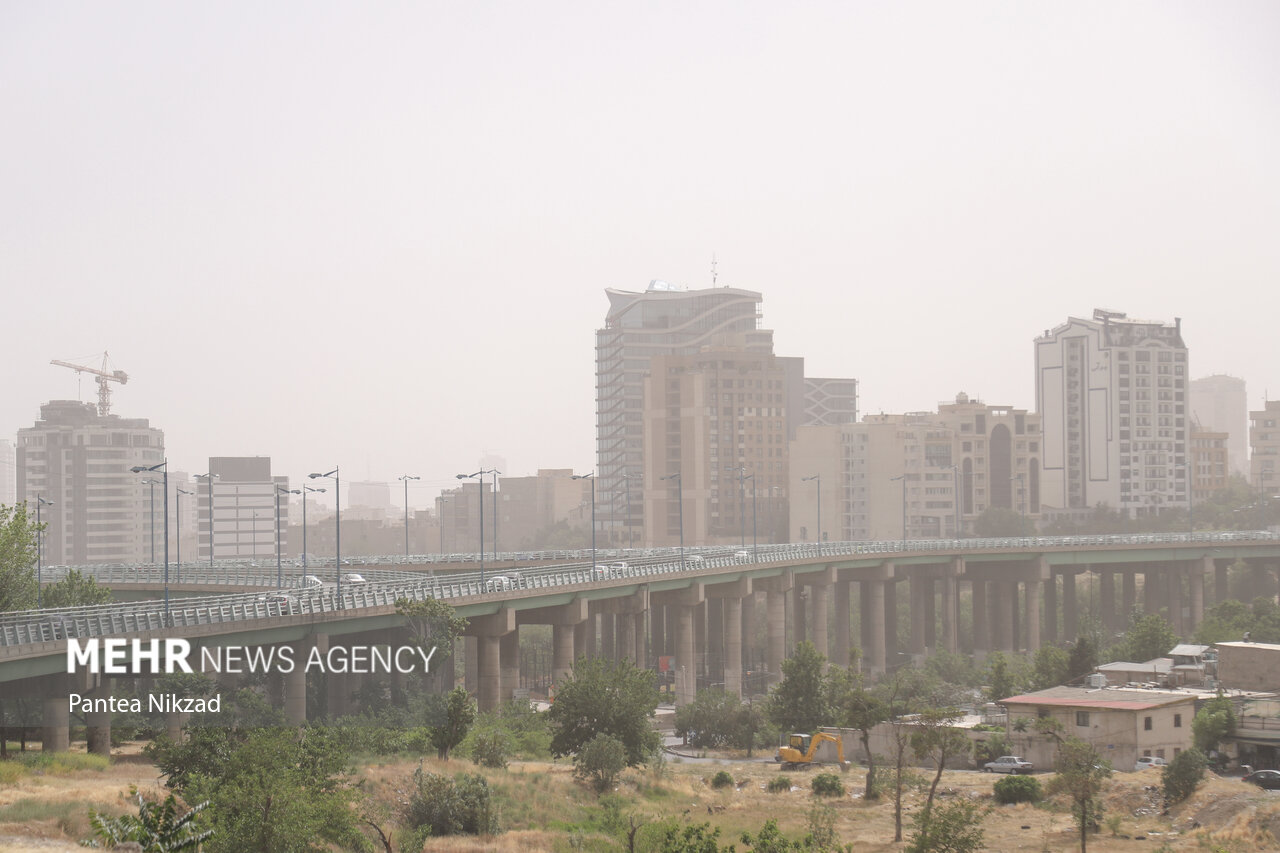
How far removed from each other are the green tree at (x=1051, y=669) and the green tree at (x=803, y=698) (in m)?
19.4

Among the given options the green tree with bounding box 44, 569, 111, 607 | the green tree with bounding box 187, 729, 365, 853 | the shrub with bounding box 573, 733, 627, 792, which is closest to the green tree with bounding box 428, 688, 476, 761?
the shrub with bounding box 573, 733, 627, 792

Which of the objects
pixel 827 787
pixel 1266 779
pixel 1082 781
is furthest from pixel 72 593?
pixel 1266 779

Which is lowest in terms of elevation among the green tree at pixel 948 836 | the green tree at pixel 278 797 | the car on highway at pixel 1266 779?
the car on highway at pixel 1266 779

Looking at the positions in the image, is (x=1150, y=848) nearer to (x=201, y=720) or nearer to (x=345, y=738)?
(x=345, y=738)

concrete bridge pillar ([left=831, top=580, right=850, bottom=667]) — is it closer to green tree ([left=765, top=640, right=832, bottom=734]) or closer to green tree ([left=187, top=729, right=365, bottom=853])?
green tree ([left=765, top=640, right=832, bottom=734])

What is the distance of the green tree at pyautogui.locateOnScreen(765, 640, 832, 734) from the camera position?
8006 cm

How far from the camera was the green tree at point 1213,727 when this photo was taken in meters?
64.9

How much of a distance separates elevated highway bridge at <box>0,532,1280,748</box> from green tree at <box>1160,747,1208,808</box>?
1509 inches

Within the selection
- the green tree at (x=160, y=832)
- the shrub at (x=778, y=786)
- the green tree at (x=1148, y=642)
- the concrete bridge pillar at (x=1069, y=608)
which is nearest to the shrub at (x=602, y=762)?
the shrub at (x=778, y=786)

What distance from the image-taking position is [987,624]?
160250 mm

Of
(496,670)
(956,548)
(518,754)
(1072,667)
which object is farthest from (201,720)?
(956,548)

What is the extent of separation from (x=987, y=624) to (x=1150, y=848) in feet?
368

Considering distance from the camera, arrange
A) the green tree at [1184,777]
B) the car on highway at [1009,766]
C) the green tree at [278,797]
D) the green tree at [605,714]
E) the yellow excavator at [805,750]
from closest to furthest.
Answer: the green tree at [278,797], the green tree at [1184,777], the green tree at [605,714], the car on highway at [1009,766], the yellow excavator at [805,750]

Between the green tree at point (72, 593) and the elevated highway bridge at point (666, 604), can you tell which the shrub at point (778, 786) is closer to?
the elevated highway bridge at point (666, 604)
